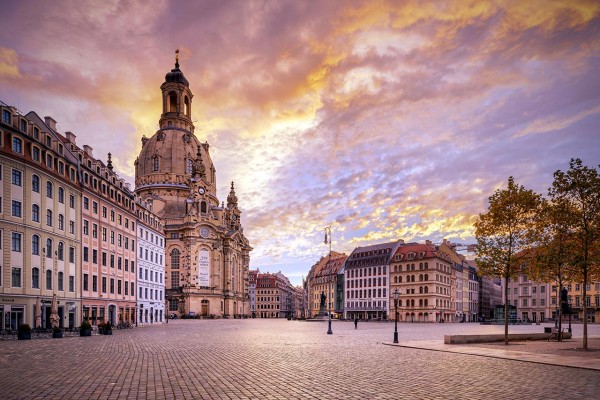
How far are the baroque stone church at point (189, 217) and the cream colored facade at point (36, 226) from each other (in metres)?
80.2

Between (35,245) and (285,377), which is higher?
(35,245)

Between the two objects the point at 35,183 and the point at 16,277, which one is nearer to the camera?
the point at 16,277

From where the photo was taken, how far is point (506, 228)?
33.4 metres

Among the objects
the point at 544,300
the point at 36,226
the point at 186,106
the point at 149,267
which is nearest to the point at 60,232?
Answer: the point at 36,226

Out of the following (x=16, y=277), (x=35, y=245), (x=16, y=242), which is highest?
(x=16, y=242)

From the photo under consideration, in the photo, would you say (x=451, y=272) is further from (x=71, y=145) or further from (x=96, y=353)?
(x=96, y=353)

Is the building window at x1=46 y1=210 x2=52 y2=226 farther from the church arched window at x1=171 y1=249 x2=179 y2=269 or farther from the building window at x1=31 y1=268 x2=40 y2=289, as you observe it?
the church arched window at x1=171 y1=249 x2=179 y2=269

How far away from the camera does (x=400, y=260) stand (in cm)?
12169

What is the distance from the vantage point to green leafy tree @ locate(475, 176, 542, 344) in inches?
1293

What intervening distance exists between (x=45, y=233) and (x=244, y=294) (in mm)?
114809

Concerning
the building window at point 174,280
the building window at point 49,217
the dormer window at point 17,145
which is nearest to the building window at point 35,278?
the building window at point 49,217

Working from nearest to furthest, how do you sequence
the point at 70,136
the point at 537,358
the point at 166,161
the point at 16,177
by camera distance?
the point at 537,358 < the point at 16,177 < the point at 70,136 < the point at 166,161

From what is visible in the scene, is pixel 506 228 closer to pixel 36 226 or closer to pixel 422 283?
pixel 36 226

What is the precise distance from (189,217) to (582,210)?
114 metres
